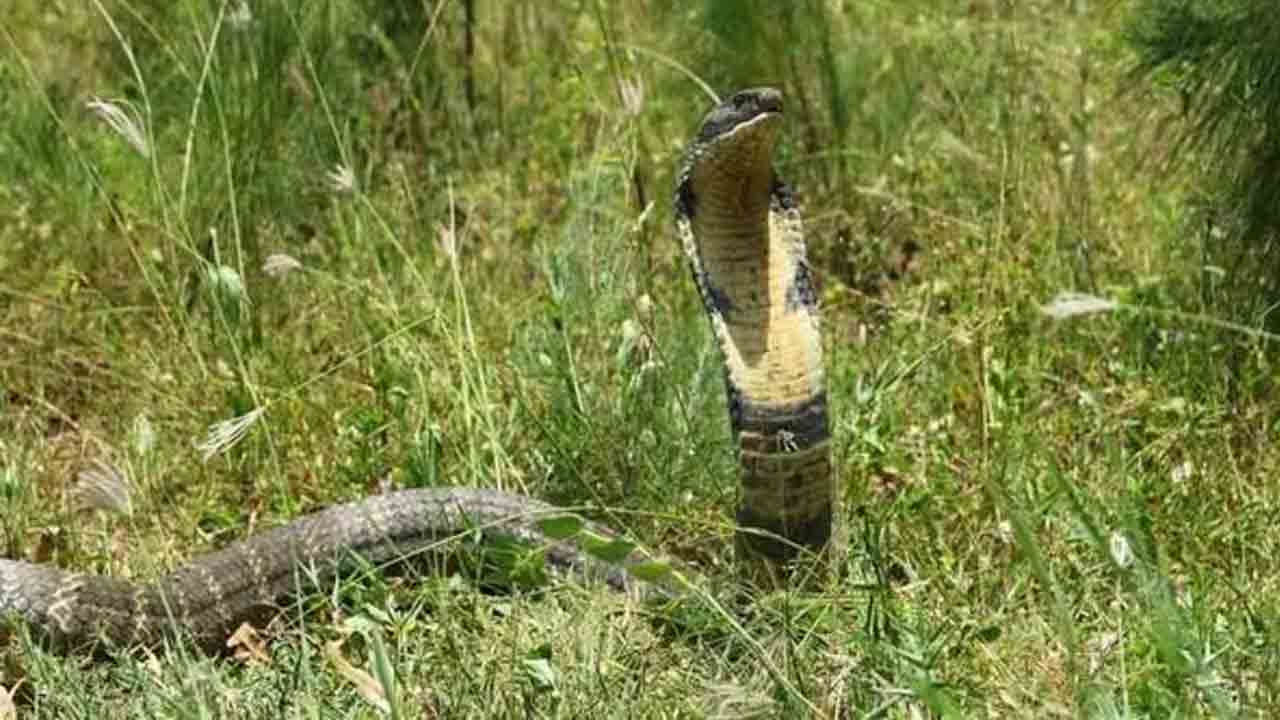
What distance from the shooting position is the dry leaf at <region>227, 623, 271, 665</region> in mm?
3606

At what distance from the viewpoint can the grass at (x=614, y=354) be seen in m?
3.24

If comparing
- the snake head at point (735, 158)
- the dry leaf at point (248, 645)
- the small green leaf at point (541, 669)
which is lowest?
the dry leaf at point (248, 645)

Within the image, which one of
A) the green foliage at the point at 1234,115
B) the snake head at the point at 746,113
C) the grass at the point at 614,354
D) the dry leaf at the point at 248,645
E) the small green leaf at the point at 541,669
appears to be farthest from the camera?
the green foliage at the point at 1234,115

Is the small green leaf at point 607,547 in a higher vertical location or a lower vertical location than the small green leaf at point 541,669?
higher

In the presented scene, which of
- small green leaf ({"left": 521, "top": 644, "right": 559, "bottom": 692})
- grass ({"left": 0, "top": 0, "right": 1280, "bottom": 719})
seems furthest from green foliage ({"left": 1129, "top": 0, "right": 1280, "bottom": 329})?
Answer: small green leaf ({"left": 521, "top": 644, "right": 559, "bottom": 692})

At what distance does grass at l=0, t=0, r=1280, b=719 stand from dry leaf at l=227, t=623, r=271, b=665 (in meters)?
0.02

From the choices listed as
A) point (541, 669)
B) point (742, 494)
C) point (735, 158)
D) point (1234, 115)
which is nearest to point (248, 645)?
point (541, 669)

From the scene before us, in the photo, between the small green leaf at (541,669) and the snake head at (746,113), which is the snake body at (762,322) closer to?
the snake head at (746,113)

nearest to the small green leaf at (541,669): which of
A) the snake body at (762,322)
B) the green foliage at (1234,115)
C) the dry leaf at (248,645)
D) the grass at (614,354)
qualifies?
the grass at (614,354)

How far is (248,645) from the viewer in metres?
3.67

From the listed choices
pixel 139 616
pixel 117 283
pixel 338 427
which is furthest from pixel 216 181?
pixel 139 616

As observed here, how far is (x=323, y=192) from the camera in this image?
18.0 ft

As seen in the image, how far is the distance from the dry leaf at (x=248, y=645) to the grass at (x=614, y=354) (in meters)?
0.02

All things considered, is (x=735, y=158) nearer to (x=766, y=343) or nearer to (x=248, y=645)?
(x=766, y=343)
